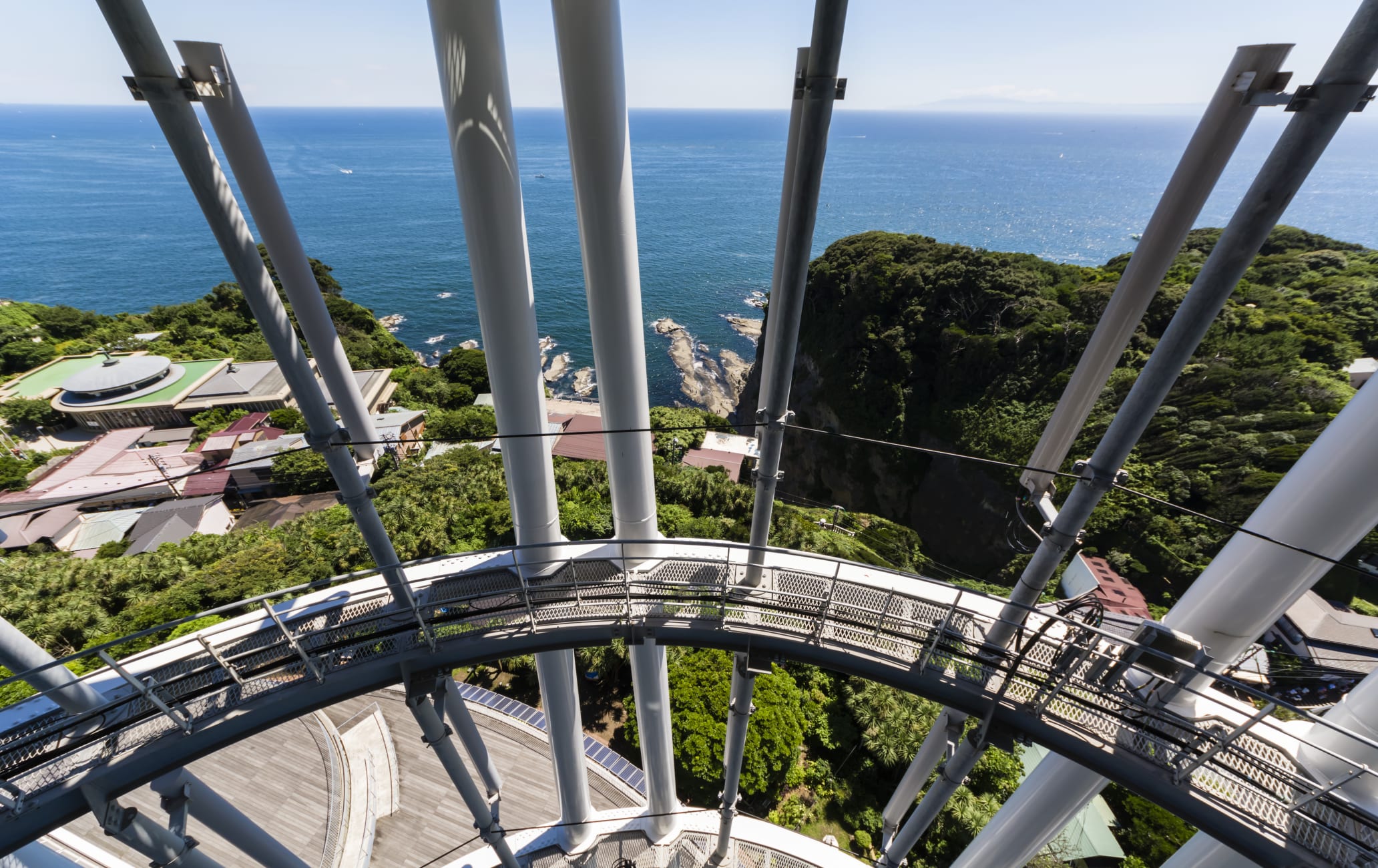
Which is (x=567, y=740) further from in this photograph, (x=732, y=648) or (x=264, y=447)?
(x=264, y=447)

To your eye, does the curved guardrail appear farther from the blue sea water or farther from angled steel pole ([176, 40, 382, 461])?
the blue sea water

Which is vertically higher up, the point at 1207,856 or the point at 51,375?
the point at 1207,856

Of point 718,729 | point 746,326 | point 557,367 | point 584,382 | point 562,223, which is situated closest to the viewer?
point 718,729

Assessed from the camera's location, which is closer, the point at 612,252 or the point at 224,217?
the point at 224,217

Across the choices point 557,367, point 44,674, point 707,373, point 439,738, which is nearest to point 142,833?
point 44,674

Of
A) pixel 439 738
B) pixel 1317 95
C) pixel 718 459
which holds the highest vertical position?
pixel 1317 95

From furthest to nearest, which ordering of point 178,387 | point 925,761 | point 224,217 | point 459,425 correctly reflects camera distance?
point 178,387
point 459,425
point 925,761
point 224,217

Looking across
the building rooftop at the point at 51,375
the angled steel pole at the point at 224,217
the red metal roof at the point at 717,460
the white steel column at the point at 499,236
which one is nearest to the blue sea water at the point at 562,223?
the red metal roof at the point at 717,460

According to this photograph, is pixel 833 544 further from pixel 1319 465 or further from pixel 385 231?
pixel 385 231
